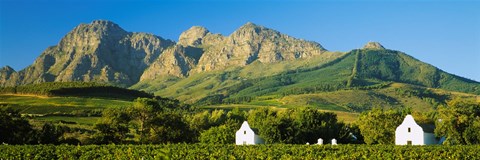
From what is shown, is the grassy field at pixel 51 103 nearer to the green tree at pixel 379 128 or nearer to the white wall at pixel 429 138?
the green tree at pixel 379 128


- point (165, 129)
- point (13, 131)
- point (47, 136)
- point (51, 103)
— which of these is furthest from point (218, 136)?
point (51, 103)

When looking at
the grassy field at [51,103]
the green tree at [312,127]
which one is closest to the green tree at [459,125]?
the green tree at [312,127]

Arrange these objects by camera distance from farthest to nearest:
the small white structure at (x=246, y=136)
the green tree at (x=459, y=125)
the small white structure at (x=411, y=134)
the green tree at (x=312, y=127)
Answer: the green tree at (x=312, y=127)
the small white structure at (x=246, y=136)
the small white structure at (x=411, y=134)
the green tree at (x=459, y=125)

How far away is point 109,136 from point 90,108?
88485 millimetres

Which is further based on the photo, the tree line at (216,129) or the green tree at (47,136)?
the tree line at (216,129)

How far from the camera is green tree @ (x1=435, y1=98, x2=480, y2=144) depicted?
8188 cm

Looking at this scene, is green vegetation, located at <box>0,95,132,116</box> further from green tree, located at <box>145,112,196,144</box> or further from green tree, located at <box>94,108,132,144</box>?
green tree, located at <box>94,108,132,144</box>

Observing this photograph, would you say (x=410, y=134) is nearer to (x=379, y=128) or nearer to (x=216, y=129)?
(x=379, y=128)

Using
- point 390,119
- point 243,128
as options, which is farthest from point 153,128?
point 390,119

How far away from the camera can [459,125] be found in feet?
274

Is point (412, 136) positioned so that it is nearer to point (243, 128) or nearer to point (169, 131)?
point (243, 128)

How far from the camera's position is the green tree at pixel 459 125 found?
81.9 m

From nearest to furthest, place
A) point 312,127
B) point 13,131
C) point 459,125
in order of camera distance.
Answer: point 13,131 → point 459,125 → point 312,127

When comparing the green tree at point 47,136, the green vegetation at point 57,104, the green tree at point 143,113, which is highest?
the green vegetation at point 57,104
